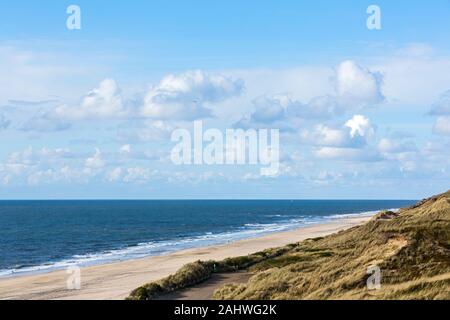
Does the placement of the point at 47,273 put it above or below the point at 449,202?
below

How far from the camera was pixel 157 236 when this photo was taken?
11762cm

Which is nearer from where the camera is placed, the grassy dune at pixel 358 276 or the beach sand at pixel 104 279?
the grassy dune at pixel 358 276

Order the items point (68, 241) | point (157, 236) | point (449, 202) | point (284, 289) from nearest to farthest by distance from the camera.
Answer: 1. point (284, 289)
2. point (449, 202)
3. point (68, 241)
4. point (157, 236)

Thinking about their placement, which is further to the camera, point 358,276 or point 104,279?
point 104,279

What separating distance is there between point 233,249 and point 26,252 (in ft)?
109

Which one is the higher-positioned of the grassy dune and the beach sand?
the grassy dune

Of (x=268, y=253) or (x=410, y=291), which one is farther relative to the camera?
(x=268, y=253)

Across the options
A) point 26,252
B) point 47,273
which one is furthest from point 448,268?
point 26,252

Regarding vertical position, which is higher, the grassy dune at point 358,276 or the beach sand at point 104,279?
the grassy dune at point 358,276

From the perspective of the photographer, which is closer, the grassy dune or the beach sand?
the grassy dune

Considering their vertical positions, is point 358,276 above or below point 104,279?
above
